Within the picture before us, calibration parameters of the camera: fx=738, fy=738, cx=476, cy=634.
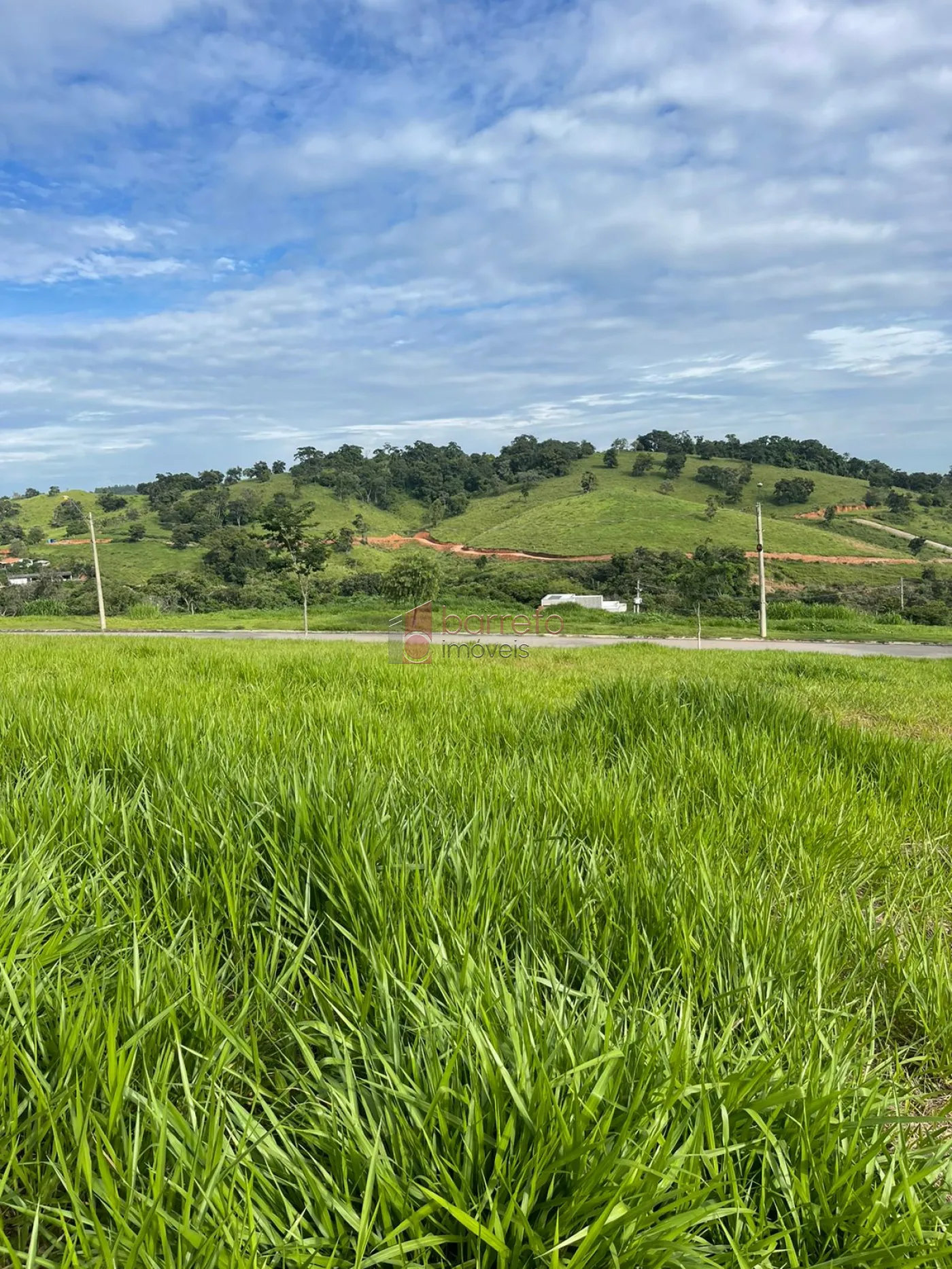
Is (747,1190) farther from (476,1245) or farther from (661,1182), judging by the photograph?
(476,1245)

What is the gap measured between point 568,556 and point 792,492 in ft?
100

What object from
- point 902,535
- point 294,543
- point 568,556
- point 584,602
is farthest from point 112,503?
point 902,535

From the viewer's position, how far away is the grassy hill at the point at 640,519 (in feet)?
190

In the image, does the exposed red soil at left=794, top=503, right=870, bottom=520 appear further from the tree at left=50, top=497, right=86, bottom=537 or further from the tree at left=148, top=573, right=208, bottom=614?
the tree at left=50, top=497, right=86, bottom=537

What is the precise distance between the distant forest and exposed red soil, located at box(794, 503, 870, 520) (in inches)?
471

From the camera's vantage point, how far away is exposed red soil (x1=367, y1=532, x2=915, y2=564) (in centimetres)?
5375

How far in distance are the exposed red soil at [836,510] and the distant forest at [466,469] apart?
1196 cm

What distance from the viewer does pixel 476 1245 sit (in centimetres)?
81

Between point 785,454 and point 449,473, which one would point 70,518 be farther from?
point 785,454

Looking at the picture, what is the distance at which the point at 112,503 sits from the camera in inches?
3302

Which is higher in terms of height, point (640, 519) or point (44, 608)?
point (640, 519)

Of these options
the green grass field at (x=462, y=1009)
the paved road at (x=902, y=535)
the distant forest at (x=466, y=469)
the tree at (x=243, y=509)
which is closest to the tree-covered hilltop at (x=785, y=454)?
the distant forest at (x=466, y=469)

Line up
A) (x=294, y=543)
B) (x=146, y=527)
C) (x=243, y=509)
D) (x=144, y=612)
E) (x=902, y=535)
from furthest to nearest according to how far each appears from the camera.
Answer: (x=243, y=509), (x=146, y=527), (x=902, y=535), (x=144, y=612), (x=294, y=543)

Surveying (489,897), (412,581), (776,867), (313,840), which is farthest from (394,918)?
(412,581)
